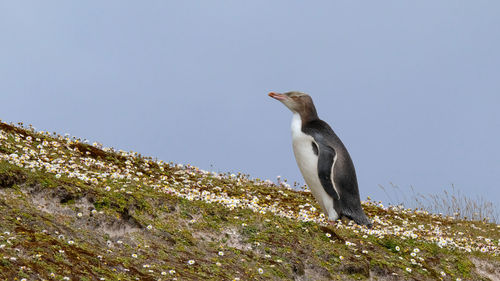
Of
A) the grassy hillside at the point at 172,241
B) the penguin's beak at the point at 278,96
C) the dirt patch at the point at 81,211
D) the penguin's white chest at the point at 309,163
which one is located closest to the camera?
the grassy hillside at the point at 172,241

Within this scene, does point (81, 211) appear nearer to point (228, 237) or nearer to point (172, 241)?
point (172, 241)

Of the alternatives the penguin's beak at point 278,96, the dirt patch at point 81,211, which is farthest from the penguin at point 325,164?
the dirt patch at point 81,211

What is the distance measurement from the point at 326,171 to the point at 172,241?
18.0 ft

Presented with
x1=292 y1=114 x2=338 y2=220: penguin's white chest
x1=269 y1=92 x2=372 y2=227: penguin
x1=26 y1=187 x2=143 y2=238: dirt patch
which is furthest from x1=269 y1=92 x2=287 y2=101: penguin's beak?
x1=26 y1=187 x2=143 y2=238: dirt patch

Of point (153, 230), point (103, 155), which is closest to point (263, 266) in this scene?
point (153, 230)

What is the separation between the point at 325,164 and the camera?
1484 cm

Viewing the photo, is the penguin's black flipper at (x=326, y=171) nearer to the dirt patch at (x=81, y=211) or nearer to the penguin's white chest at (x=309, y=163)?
the penguin's white chest at (x=309, y=163)

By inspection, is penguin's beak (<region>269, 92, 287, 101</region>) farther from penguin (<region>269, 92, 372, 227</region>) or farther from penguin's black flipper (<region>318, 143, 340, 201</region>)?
penguin's black flipper (<region>318, 143, 340, 201</region>)

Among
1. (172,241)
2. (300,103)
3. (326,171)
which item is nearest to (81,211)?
(172,241)

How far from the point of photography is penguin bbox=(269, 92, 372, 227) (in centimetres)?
1482

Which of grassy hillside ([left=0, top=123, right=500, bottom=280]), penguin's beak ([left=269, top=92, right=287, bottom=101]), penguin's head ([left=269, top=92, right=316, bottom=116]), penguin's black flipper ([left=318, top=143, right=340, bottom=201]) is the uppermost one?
penguin's beak ([left=269, top=92, right=287, bottom=101])

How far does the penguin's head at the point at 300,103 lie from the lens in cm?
1591

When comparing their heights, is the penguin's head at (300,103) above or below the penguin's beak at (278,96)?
below

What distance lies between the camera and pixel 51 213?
10344 mm
